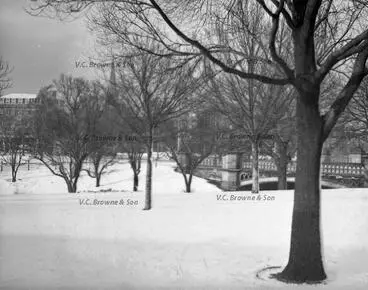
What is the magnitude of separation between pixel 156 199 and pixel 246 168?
16.6 metres

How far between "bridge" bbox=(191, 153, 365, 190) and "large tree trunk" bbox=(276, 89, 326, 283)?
71.2 ft

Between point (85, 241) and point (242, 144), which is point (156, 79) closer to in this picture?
point (85, 241)

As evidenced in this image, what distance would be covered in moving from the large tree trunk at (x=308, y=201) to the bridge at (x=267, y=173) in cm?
2169

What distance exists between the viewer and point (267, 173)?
30.2m

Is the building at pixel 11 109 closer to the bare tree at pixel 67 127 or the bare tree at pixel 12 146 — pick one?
the bare tree at pixel 12 146

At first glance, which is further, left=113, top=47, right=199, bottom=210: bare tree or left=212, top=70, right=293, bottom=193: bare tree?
left=212, top=70, right=293, bottom=193: bare tree

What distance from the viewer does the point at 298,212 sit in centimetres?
621

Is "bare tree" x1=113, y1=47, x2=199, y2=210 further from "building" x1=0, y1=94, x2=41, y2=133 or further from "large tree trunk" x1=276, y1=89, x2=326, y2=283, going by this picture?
"large tree trunk" x1=276, y1=89, x2=326, y2=283

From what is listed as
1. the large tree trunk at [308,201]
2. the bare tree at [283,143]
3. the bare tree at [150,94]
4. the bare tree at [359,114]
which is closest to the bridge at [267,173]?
the bare tree at [359,114]

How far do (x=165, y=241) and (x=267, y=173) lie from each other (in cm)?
2203

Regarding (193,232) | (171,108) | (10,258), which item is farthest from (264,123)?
(10,258)

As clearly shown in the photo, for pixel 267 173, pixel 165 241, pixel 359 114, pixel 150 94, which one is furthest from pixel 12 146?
pixel 267 173

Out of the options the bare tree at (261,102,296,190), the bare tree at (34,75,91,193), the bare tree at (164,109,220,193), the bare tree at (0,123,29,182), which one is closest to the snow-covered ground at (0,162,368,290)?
the bare tree at (0,123,29,182)

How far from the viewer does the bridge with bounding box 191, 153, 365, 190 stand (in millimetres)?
27438
